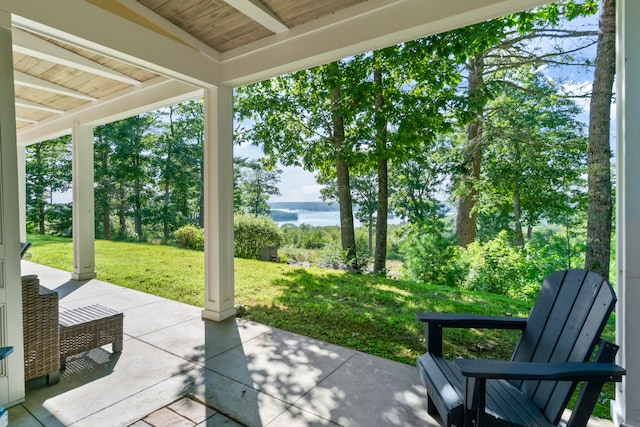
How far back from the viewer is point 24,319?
2.33 metres

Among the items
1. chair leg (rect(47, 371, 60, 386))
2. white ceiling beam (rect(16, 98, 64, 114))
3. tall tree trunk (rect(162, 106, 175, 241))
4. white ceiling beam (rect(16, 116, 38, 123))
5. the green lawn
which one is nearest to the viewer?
chair leg (rect(47, 371, 60, 386))

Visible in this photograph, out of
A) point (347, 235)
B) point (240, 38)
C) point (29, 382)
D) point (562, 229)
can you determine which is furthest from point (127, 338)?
point (562, 229)

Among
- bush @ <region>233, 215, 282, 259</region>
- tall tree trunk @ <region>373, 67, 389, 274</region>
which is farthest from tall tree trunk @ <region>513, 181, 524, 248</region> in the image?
bush @ <region>233, 215, 282, 259</region>

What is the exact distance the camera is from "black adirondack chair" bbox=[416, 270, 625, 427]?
4.60 feet

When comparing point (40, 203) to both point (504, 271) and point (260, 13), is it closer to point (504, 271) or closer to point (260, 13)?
point (260, 13)

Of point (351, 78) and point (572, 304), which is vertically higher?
point (351, 78)

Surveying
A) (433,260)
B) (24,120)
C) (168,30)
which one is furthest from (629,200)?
(24,120)

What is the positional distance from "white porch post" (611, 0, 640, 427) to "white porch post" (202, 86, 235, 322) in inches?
132

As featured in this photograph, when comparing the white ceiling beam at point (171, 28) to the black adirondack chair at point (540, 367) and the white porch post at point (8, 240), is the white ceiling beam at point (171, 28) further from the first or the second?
the black adirondack chair at point (540, 367)

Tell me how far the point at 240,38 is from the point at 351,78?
12.0 feet

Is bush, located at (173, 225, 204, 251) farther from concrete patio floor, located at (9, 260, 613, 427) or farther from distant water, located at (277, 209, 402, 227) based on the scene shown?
concrete patio floor, located at (9, 260, 613, 427)

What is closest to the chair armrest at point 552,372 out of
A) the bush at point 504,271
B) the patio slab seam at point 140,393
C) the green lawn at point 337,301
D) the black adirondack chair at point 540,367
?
the black adirondack chair at point 540,367

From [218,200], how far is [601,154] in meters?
5.42

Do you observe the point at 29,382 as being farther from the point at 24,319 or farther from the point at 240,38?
the point at 240,38
